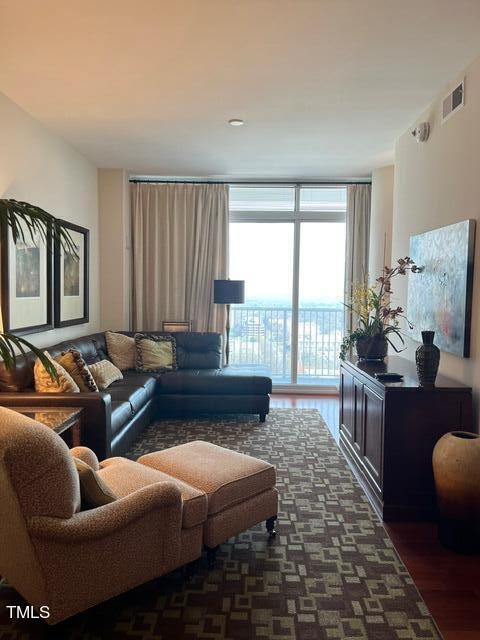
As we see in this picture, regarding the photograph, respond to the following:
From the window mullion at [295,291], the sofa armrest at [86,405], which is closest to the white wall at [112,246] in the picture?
the window mullion at [295,291]

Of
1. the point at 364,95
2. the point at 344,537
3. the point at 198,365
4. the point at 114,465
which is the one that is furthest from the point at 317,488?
the point at 364,95

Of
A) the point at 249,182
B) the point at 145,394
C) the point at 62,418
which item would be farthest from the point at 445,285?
the point at 249,182

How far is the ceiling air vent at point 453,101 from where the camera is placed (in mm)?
2995

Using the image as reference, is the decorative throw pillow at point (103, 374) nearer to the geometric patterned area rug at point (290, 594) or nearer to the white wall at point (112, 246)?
the white wall at point (112, 246)

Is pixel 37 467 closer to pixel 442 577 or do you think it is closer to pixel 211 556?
pixel 211 556

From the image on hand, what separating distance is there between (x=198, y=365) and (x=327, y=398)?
1.79m

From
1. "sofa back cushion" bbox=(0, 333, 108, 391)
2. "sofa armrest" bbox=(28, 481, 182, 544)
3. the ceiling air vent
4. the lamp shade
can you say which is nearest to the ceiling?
the ceiling air vent

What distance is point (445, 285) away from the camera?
3.14 meters

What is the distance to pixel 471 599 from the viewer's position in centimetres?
208

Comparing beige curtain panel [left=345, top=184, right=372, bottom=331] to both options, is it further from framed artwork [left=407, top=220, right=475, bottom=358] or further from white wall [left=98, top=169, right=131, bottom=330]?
white wall [left=98, top=169, right=131, bottom=330]

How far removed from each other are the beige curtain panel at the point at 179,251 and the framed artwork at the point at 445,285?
112 inches

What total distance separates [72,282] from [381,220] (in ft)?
11.8

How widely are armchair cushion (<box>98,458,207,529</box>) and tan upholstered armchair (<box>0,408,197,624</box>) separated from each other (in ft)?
0.48

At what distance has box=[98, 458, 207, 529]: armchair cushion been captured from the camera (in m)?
2.11
